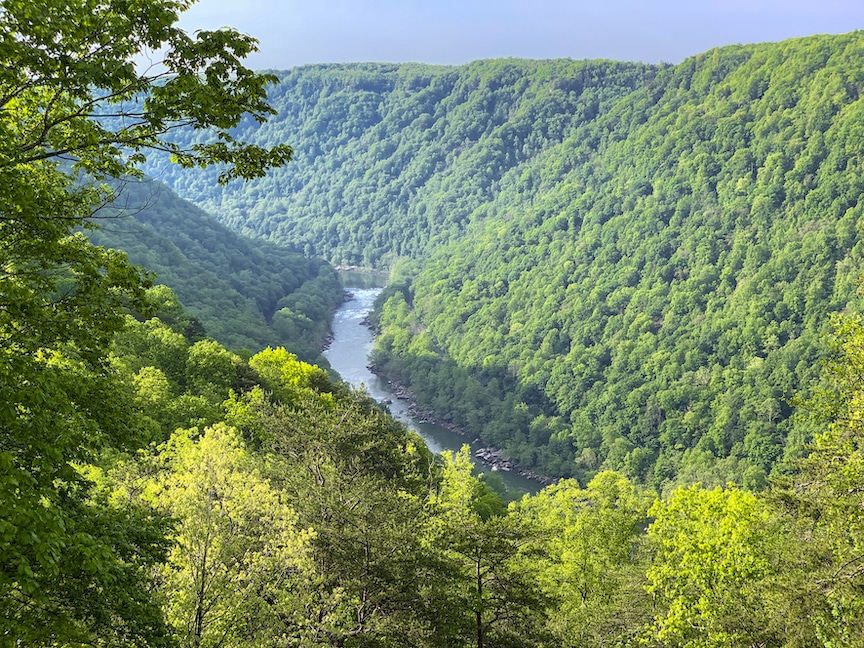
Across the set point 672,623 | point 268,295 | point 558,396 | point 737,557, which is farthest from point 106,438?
point 268,295

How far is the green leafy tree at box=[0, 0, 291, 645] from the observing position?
20.8 feet

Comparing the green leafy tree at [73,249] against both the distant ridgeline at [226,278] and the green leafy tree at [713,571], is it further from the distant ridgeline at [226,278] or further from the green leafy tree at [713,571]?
the distant ridgeline at [226,278]

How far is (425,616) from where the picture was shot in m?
15.4

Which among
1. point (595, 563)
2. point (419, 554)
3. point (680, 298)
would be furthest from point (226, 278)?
point (419, 554)

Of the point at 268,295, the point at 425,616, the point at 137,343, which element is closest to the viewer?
the point at 425,616

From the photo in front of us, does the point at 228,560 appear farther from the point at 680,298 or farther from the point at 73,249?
the point at 680,298

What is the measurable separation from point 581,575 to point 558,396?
107 m

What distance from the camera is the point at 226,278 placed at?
14362 cm

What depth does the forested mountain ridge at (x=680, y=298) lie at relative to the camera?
113562 mm

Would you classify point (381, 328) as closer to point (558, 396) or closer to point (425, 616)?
point (558, 396)

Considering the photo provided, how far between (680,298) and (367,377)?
6835 cm

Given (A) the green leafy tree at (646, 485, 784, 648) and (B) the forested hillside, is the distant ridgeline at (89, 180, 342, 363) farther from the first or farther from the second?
(A) the green leafy tree at (646, 485, 784, 648)

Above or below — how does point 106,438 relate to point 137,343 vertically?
below

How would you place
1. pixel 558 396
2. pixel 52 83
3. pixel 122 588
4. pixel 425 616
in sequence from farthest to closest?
1. pixel 558 396
2. pixel 425 616
3. pixel 122 588
4. pixel 52 83
